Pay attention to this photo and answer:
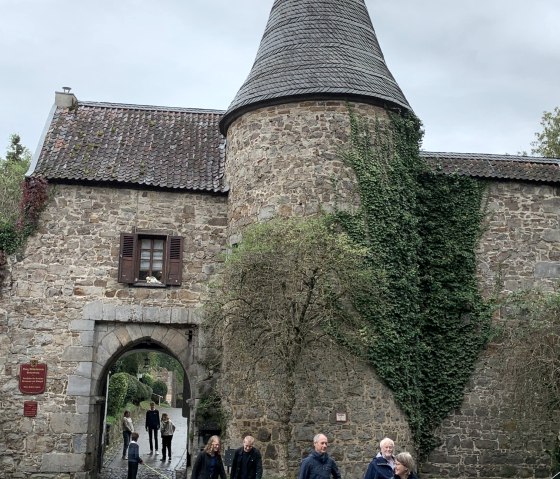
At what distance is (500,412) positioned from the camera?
49.1ft

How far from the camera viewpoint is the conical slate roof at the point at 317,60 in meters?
14.1

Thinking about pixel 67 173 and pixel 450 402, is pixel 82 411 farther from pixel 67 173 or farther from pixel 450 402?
pixel 450 402

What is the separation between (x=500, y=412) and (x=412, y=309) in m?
3.35

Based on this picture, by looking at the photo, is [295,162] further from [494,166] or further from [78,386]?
[78,386]

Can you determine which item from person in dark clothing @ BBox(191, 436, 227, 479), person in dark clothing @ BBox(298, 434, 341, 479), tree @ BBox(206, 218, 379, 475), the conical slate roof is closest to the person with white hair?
person in dark clothing @ BBox(298, 434, 341, 479)

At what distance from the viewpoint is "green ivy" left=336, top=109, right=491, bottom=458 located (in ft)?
43.2

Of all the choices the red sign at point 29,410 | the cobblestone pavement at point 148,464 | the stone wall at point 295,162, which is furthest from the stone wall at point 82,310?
the cobblestone pavement at point 148,464

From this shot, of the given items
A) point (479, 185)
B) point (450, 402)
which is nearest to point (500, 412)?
point (450, 402)

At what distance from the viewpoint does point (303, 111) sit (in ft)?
46.3

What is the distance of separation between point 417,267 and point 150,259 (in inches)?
216

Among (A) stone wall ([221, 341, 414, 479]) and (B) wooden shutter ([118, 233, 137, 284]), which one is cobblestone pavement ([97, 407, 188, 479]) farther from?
(B) wooden shutter ([118, 233, 137, 284])

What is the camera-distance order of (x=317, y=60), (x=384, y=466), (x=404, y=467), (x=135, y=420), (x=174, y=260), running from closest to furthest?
(x=404, y=467) → (x=384, y=466) → (x=317, y=60) → (x=174, y=260) → (x=135, y=420)

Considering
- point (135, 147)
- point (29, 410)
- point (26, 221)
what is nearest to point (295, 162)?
point (135, 147)

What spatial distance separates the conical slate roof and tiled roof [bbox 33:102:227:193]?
111 cm
